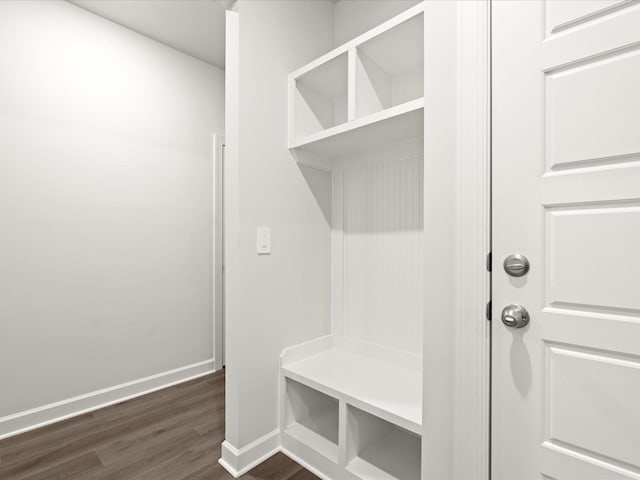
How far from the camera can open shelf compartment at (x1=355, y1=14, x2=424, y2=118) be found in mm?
1401

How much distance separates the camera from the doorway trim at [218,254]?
9.06 ft

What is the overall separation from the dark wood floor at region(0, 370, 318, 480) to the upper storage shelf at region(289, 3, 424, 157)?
5.58 feet

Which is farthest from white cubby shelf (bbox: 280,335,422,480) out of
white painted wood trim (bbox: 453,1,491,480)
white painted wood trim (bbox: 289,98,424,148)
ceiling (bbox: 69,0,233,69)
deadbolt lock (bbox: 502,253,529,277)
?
ceiling (bbox: 69,0,233,69)

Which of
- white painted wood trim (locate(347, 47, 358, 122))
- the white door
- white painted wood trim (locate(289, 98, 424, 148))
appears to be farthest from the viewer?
white painted wood trim (locate(347, 47, 358, 122))

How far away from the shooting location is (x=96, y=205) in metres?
2.15

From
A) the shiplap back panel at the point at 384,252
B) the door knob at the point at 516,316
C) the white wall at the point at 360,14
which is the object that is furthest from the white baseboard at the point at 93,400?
the white wall at the point at 360,14

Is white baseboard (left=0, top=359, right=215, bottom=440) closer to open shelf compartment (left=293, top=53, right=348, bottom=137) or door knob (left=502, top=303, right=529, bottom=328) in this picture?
open shelf compartment (left=293, top=53, right=348, bottom=137)

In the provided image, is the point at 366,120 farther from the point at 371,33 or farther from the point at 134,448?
the point at 134,448

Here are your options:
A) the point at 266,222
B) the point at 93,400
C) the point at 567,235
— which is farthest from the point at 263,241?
the point at 93,400

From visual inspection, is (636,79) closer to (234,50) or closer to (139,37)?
(234,50)

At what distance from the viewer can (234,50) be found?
5.08 feet

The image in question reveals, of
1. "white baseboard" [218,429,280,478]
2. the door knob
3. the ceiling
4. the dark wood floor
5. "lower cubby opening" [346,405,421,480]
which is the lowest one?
the dark wood floor

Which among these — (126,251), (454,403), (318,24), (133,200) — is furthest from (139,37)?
(454,403)

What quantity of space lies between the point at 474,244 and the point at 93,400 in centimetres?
255
